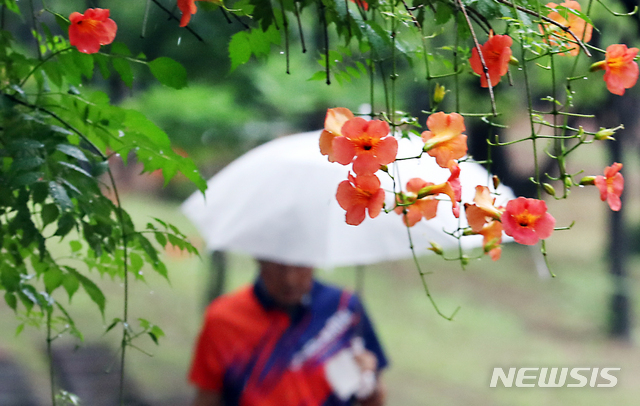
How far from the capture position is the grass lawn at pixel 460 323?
6.11 meters

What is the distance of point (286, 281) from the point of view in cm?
252

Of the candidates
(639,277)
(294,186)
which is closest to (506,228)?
(294,186)

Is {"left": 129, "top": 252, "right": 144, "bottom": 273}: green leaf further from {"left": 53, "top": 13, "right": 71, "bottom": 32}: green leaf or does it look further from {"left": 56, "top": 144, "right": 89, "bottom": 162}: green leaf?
{"left": 53, "top": 13, "right": 71, "bottom": 32}: green leaf

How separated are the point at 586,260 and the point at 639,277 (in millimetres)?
1017

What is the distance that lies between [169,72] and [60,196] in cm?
23

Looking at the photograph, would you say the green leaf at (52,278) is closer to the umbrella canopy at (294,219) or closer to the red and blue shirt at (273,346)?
the umbrella canopy at (294,219)

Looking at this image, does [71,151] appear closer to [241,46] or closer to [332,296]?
[241,46]

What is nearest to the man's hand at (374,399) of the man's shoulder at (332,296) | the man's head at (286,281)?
the man's shoulder at (332,296)

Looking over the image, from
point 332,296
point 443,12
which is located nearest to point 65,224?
point 443,12

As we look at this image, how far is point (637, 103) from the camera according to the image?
5.98 m

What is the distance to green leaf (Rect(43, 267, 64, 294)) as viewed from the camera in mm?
935

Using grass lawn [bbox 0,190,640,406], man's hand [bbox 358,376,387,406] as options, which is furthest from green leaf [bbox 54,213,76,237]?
grass lawn [bbox 0,190,640,406]

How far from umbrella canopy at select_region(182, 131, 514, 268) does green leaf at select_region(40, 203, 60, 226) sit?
1.49 m

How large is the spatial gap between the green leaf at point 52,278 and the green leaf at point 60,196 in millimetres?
187
